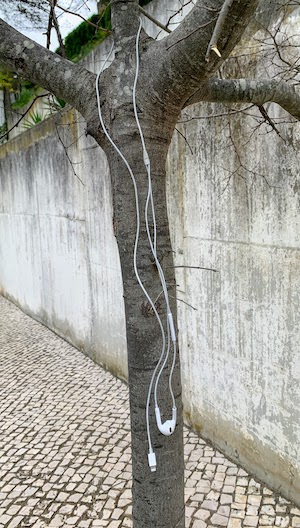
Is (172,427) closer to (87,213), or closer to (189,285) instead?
(189,285)

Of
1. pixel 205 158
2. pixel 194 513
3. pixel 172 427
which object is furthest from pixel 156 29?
pixel 194 513

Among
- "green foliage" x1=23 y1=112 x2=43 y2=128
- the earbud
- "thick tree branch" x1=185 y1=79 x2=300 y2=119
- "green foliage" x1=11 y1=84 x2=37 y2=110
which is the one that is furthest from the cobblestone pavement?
"green foliage" x1=11 y1=84 x2=37 y2=110

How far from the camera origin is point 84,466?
4.06m

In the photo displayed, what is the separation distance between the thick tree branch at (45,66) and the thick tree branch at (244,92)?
1.60ft

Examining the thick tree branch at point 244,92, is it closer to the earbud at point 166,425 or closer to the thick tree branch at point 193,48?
the thick tree branch at point 193,48

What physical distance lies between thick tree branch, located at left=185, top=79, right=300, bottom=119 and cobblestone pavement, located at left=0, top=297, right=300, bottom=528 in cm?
269

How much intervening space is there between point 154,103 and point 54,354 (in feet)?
18.7

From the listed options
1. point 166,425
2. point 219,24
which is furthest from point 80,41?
point 166,425

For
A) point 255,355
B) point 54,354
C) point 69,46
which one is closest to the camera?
point 255,355

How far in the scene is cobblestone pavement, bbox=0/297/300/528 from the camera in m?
3.37

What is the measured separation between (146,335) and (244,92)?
1.27 metres

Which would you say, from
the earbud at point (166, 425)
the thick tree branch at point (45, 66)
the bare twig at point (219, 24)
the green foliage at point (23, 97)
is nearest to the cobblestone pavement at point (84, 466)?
the earbud at point (166, 425)

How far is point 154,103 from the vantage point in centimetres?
189

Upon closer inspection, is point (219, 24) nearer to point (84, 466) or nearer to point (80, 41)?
point (84, 466)
